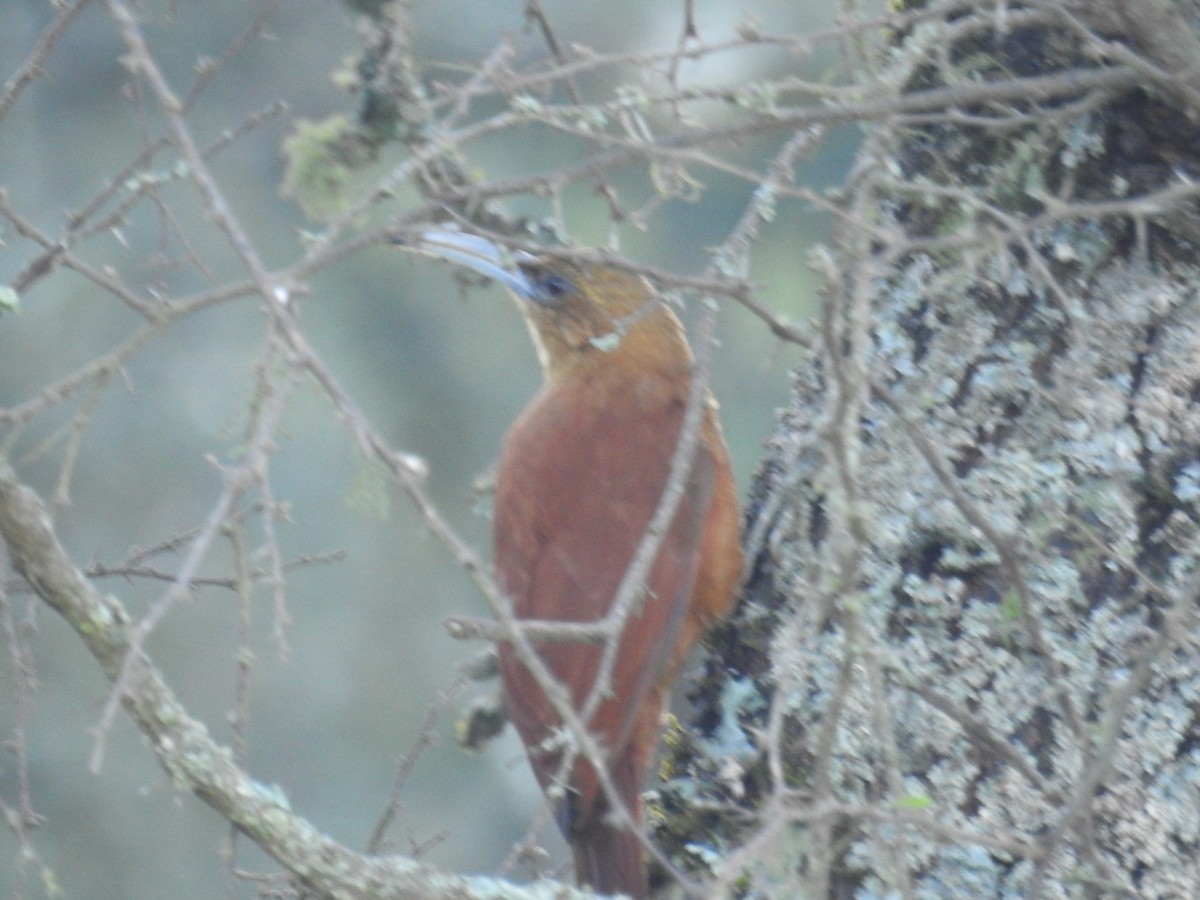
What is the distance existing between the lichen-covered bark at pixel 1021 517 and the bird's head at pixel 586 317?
96 centimetres

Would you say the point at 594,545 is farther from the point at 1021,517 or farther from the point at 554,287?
the point at 1021,517

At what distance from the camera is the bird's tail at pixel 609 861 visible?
2.57 m

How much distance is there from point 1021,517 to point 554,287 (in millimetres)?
1560

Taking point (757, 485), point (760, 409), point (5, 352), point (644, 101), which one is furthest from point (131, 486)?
point (644, 101)

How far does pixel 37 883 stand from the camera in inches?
224

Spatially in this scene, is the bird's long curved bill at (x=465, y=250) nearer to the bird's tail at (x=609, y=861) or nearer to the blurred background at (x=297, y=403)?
the bird's tail at (x=609, y=861)

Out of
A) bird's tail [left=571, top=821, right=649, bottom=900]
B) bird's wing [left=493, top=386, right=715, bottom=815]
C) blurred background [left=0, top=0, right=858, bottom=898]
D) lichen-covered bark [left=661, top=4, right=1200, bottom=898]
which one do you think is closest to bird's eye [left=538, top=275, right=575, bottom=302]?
bird's wing [left=493, top=386, right=715, bottom=815]

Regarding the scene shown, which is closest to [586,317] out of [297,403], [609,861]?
[609,861]

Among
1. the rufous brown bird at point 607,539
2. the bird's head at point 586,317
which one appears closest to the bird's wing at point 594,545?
the rufous brown bird at point 607,539

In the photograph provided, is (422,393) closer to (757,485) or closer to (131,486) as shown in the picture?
(131,486)

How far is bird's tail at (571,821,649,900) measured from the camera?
257 cm

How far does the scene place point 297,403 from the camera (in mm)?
5371

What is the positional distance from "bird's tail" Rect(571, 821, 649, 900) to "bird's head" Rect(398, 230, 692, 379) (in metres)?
1.05

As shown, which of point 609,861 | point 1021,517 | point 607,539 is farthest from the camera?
point 607,539
